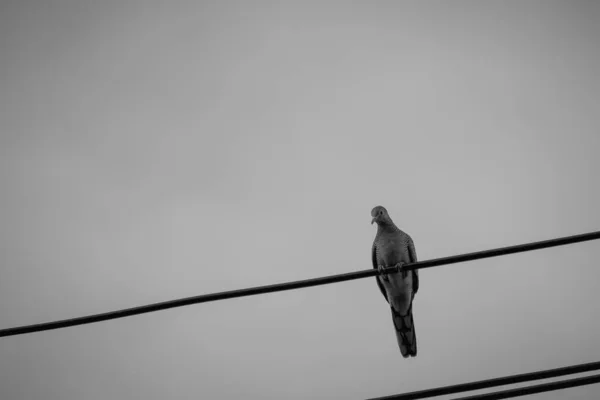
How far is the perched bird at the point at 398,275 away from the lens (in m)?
7.16

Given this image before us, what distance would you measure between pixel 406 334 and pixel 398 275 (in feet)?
2.89

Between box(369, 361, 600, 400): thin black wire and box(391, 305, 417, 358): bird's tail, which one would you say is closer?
box(369, 361, 600, 400): thin black wire

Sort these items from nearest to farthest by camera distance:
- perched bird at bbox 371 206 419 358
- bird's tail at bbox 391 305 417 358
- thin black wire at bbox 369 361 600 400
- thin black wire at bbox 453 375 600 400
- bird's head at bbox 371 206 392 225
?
thin black wire at bbox 453 375 600 400, thin black wire at bbox 369 361 600 400, bird's tail at bbox 391 305 417 358, perched bird at bbox 371 206 419 358, bird's head at bbox 371 206 392 225

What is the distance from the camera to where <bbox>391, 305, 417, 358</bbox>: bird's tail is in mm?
7031

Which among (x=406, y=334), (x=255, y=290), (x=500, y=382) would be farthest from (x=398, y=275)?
(x=255, y=290)

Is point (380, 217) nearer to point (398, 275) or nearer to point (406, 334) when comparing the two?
point (398, 275)

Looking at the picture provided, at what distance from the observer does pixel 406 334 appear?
7.22 meters

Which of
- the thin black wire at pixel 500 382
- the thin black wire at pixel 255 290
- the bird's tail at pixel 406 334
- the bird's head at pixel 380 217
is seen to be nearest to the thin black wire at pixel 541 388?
the thin black wire at pixel 500 382

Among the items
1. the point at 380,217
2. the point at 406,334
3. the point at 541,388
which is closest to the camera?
the point at 541,388

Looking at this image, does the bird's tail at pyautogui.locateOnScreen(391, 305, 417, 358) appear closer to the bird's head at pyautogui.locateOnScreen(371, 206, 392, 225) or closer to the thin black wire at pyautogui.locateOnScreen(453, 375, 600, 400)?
the bird's head at pyautogui.locateOnScreen(371, 206, 392, 225)

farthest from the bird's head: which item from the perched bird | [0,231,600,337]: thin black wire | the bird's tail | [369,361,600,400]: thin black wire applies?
[369,361,600,400]: thin black wire

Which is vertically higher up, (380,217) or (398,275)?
(380,217)

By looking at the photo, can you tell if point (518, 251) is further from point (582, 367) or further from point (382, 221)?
point (382, 221)

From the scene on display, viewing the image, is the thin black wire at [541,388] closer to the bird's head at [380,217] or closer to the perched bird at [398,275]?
the perched bird at [398,275]
